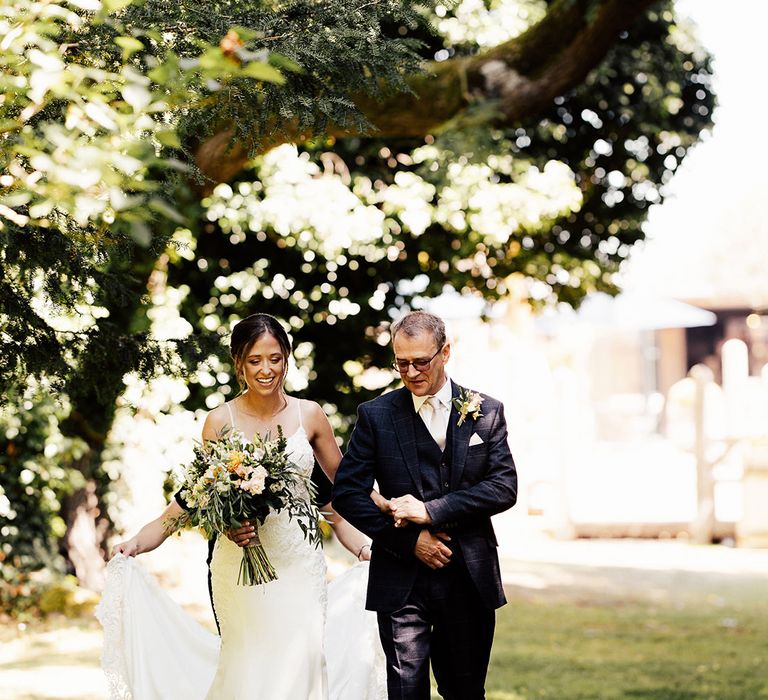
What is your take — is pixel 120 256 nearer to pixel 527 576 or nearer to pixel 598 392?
pixel 527 576

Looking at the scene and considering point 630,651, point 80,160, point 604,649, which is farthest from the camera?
point 604,649

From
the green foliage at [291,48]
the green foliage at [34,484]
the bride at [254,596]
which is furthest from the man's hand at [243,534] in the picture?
the green foliage at [34,484]

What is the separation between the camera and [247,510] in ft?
16.0

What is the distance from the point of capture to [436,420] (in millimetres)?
4855

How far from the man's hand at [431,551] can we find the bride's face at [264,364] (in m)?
1.11

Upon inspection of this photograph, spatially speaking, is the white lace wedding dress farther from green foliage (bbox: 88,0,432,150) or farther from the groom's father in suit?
green foliage (bbox: 88,0,432,150)

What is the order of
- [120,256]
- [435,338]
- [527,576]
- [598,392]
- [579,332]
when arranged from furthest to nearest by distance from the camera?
[598,392] → [579,332] → [527,576] → [120,256] → [435,338]

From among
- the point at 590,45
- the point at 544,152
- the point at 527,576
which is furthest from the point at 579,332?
the point at 590,45

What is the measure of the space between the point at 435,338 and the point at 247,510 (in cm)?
104

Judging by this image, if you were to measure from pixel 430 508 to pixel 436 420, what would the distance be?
404 millimetres

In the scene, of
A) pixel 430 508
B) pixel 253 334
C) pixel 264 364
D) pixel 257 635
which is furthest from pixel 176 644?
pixel 430 508

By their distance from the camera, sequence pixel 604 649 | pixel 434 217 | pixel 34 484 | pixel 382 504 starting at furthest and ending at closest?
pixel 34 484
pixel 434 217
pixel 604 649
pixel 382 504

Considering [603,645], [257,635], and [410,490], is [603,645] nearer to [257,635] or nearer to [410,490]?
[257,635]

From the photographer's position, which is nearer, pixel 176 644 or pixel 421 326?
pixel 421 326
